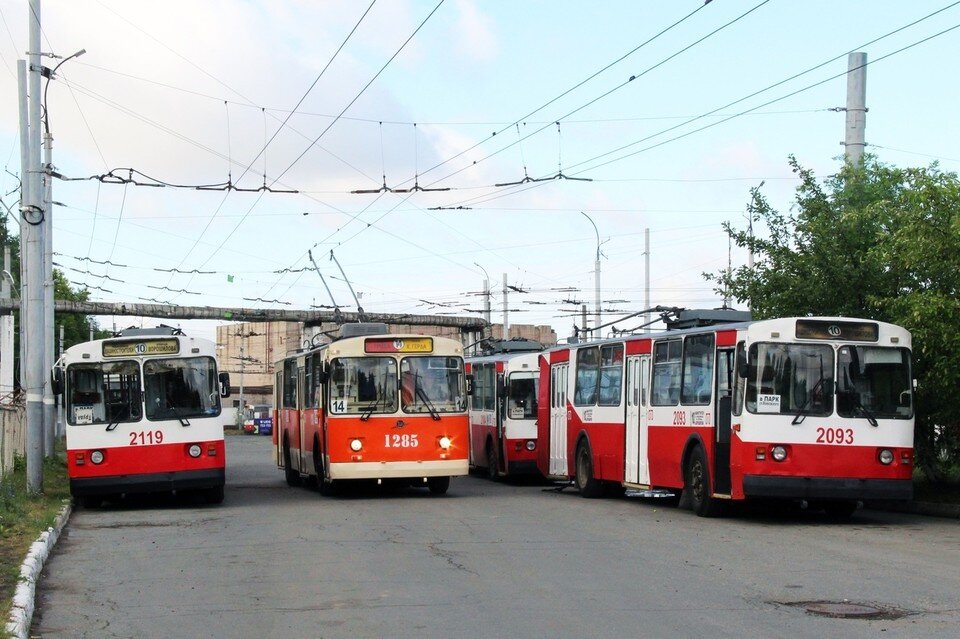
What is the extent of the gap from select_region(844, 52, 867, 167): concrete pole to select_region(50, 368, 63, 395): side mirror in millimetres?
15982

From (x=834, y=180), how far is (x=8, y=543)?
645 inches

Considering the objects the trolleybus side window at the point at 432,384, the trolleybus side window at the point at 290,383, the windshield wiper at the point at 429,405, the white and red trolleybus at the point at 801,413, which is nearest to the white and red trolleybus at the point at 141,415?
the trolleybus side window at the point at 432,384

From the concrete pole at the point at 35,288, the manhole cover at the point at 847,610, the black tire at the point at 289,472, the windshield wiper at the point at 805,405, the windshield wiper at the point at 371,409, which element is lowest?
the black tire at the point at 289,472

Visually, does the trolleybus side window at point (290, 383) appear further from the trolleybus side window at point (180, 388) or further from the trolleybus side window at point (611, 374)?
the trolleybus side window at point (611, 374)

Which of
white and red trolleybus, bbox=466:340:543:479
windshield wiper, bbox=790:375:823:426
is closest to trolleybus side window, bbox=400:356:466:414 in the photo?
white and red trolleybus, bbox=466:340:543:479

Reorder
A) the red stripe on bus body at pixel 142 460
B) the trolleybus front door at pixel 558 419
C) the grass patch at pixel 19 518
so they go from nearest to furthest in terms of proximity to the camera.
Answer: the grass patch at pixel 19 518 → the red stripe on bus body at pixel 142 460 → the trolleybus front door at pixel 558 419

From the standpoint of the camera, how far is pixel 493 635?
9.07 meters

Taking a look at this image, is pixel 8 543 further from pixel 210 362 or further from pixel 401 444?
pixel 401 444

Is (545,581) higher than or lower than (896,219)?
lower

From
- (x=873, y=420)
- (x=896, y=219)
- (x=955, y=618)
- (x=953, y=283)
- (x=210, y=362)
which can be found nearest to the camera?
(x=955, y=618)

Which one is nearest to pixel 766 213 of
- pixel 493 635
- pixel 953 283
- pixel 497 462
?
pixel 953 283

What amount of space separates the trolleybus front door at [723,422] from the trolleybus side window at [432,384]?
588cm

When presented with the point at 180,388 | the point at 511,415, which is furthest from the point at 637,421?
the point at 511,415

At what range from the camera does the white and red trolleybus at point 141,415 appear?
69.4ft
